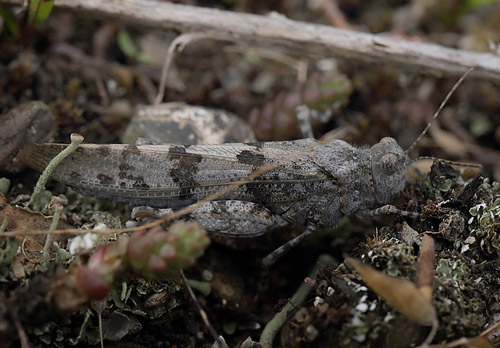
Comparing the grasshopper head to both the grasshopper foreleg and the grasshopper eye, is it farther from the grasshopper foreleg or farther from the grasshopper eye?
the grasshopper foreleg

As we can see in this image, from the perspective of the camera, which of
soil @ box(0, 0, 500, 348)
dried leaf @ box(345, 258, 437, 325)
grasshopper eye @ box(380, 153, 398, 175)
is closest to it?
dried leaf @ box(345, 258, 437, 325)

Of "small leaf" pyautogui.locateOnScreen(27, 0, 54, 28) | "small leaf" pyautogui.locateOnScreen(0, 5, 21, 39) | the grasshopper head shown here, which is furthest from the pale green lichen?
"small leaf" pyautogui.locateOnScreen(0, 5, 21, 39)

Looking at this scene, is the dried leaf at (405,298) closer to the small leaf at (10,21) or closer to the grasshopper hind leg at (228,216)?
the grasshopper hind leg at (228,216)

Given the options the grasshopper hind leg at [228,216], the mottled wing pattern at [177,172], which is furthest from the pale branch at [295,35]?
the grasshopper hind leg at [228,216]

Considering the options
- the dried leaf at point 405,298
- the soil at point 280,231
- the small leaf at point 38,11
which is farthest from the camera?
the small leaf at point 38,11

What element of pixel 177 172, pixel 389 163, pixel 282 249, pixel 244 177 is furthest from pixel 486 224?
pixel 177 172

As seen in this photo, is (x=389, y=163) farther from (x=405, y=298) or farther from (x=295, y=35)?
(x=295, y=35)

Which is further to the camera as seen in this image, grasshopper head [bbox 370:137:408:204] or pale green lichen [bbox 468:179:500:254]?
grasshopper head [bbox 370:137:408:204]

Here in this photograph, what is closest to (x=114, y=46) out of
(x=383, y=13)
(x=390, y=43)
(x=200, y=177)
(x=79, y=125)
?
(x=79, y=125)
